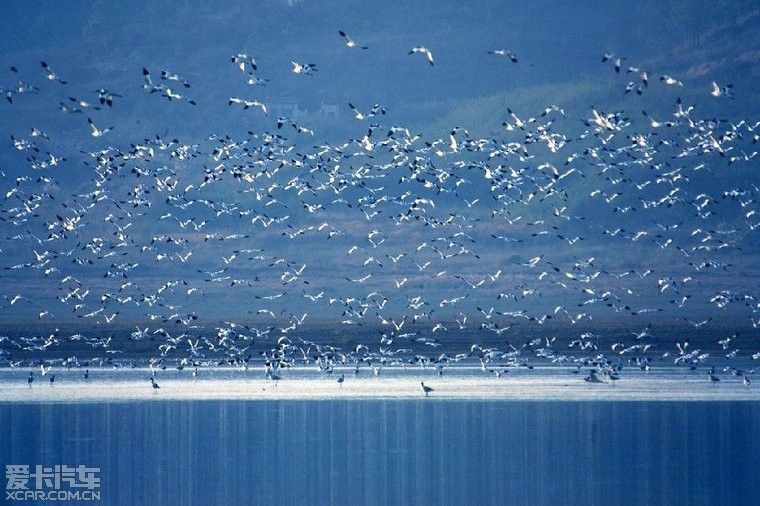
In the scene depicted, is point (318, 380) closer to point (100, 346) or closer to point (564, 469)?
point (564, 469)

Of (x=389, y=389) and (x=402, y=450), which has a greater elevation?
(x=402, y=450)

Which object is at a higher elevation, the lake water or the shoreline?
the lake water

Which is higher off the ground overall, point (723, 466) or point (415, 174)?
point (415, 174)

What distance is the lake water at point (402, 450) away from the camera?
3297 centimetres

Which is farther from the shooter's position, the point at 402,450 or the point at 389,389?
the point at 389,389

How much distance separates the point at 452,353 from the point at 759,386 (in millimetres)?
47916

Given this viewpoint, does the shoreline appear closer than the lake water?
No

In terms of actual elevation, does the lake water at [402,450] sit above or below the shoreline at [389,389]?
above

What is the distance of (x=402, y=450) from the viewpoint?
38.9 m

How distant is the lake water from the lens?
3297cm

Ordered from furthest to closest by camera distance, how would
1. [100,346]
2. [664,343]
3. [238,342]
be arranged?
[238,342] < [664,343] < [100,346]

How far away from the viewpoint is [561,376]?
6819cm

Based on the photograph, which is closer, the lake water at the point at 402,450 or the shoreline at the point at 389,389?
the lake water at the point at 402,450

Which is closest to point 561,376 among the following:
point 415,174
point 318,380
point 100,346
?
point 318,380
